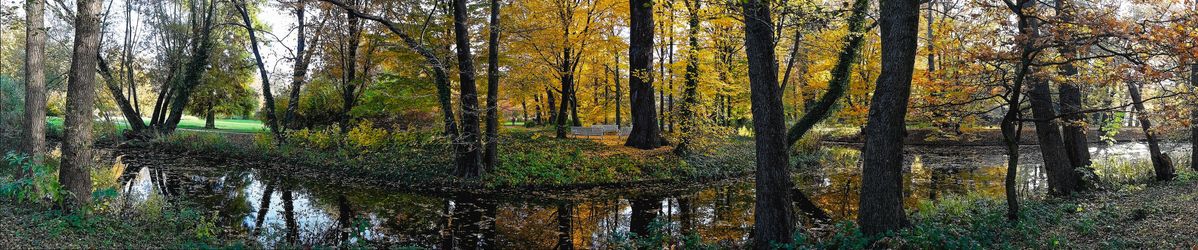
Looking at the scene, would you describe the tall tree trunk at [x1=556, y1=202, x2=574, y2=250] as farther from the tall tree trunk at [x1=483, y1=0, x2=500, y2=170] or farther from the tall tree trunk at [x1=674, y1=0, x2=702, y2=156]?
the tall tree trunk at [x1=674, y1=0, x2=702, y2=156]

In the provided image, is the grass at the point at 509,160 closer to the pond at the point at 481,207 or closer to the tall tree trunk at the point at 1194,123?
the pond at the point at 481,207

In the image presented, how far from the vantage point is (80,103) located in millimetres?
7453

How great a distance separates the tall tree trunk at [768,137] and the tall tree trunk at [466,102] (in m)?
7.66

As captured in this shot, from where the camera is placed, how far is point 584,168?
1492 cm

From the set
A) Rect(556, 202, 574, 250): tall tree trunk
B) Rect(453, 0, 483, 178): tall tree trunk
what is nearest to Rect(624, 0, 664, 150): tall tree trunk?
Rect(453, 0, 483, 178): tall tree trunk

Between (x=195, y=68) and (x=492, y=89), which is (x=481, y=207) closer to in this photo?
(x=492, y=89)

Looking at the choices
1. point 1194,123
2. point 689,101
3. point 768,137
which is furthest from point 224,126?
point 1194,123

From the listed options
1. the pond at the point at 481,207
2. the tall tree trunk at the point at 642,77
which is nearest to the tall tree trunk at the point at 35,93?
the pond at the point at 481,207

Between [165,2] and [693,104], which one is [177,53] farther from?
[693,104]

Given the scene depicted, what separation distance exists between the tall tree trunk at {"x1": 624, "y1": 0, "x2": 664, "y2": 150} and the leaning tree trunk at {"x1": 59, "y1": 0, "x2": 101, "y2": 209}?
11.0m

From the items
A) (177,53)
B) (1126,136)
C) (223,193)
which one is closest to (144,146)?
(177,53)

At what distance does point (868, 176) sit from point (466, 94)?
8944 mm

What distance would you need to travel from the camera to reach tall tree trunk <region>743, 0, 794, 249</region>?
6.48m

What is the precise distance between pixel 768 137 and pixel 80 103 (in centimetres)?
814
